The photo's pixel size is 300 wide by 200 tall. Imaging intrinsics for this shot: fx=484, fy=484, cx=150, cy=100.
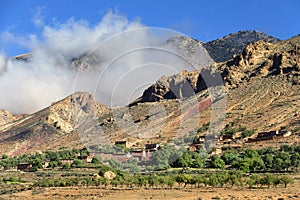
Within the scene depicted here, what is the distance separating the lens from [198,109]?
11044 centimetres

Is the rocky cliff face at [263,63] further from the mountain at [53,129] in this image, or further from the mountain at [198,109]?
the mountain at [53,129]

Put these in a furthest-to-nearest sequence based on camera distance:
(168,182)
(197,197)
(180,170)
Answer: (180,170) → (168,182) → (197,197)

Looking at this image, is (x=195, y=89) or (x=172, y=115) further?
(x=195, y=89)

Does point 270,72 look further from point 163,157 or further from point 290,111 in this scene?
point 163,157

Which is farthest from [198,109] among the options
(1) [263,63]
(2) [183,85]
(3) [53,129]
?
(3) [53,129]

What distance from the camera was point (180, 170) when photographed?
6531 cm

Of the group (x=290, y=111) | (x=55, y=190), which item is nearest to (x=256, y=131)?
(x=290, y=111)

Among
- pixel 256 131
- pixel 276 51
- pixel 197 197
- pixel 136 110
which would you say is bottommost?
pixel 197 197

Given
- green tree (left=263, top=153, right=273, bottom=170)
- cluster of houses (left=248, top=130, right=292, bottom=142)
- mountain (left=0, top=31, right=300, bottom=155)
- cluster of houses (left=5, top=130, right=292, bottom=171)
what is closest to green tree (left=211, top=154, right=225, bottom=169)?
green tree (left=263, top=153, right=273, bottom=170)

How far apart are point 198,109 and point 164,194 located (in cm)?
6767

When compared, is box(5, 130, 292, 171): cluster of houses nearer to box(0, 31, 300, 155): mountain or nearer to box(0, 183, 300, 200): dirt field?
box(0, 31, 300, 155): mountain

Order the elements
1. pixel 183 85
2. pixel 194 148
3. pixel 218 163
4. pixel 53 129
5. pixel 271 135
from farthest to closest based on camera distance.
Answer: pixel 53 129
pixel 183 85
pixel 271 135
pixel 194 148
pixel 218 163

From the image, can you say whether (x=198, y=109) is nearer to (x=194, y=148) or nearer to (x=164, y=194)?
(x=194, y=148)

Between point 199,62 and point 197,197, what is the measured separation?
128661 mm
